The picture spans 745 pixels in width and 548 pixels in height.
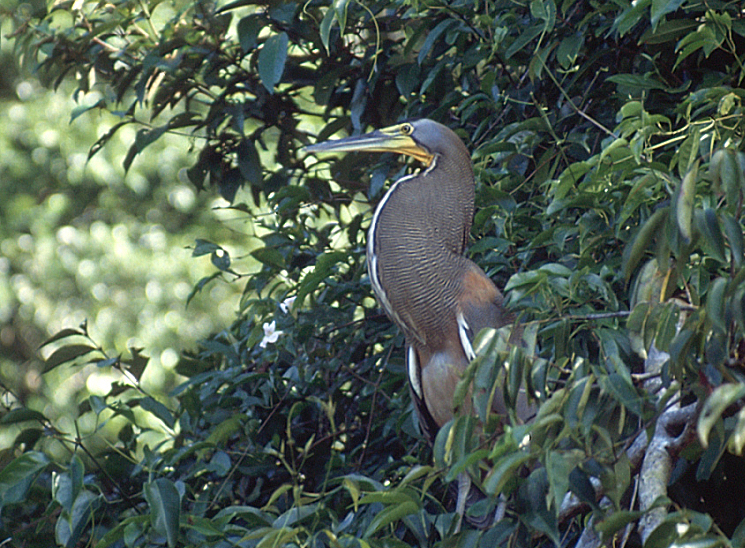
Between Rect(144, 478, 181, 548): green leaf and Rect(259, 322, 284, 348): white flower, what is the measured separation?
2.13 ft

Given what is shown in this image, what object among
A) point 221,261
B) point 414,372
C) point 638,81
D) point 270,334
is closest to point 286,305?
point 270,334

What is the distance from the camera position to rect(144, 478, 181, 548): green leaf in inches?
50.0

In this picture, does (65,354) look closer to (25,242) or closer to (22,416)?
(22,416)

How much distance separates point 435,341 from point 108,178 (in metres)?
3.80

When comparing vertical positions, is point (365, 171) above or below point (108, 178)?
above

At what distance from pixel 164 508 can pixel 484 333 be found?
1.89 ft

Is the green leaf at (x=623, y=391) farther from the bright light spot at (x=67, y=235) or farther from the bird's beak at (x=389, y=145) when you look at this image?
the bright light spot at (x=67, y=235)

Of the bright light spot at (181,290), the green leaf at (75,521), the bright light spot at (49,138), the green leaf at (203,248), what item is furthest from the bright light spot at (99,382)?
the green leaf at (75,521)

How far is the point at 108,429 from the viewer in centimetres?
497

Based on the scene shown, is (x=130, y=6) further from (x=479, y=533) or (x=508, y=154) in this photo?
(x=479, y=533)

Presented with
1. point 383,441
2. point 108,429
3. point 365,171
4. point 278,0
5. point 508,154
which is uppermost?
point 278,0

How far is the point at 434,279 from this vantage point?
6.11 ft

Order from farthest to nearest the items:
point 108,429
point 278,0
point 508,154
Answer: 1. point 108,429
2. point 278,0
3. point 508,154

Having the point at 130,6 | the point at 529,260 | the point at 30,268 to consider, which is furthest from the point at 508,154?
the point at 30,268
